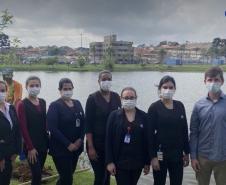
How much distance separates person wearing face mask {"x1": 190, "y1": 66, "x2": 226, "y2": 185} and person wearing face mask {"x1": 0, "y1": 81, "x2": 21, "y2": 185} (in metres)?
2.72

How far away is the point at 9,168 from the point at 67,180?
1047 mm

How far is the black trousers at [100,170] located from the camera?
22.1 feet

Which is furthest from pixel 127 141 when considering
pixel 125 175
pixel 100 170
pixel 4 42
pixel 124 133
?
pixel 4 42

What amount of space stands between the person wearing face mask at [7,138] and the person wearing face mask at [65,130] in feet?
1.88

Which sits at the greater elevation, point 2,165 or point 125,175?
point 2,165

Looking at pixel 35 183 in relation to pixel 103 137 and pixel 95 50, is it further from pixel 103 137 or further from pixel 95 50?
pixel 95 50

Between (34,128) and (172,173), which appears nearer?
(172,173)

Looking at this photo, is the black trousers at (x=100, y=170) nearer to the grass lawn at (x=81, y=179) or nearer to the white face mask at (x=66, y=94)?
the white face mask at (x=66, y=94)

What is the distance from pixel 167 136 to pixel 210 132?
2.09 feet

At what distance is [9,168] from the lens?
6059 millimetres

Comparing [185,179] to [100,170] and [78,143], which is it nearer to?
[100,170]

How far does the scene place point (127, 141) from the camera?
5.71 m

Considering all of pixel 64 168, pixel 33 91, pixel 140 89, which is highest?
pixel 33 91

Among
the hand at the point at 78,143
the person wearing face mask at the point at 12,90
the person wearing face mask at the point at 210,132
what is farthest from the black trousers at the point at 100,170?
the person wearing face mask at the point at 12,90
